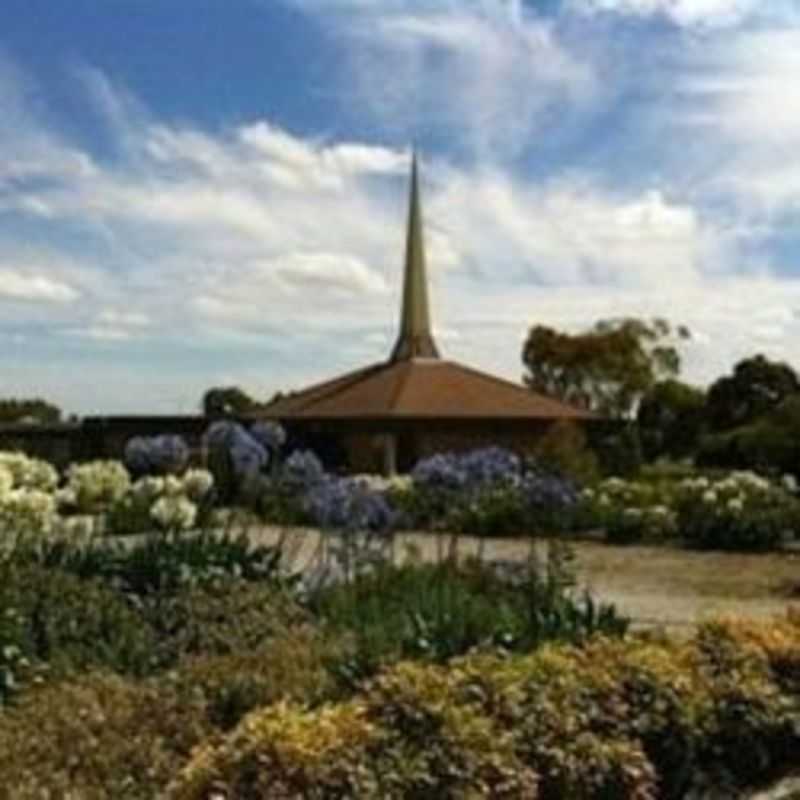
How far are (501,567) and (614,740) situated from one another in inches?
135

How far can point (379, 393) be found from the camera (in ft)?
151

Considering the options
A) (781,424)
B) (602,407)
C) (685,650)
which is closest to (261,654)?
(685,650)

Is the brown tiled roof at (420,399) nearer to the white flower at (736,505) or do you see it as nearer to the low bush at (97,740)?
the white flower at (736,505)

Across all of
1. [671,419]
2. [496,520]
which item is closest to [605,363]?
[671,419]

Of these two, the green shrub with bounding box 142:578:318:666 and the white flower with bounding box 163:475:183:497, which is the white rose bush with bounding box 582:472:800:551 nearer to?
the white flower with bounding box 163:475:183:497

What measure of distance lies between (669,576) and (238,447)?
7.48 m

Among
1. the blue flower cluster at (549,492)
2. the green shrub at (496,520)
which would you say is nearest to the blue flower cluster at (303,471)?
the blue flower cluster at (549,492)

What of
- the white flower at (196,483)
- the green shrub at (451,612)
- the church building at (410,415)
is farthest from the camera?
the church building at (410,415)

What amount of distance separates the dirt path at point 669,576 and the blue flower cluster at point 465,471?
144cm

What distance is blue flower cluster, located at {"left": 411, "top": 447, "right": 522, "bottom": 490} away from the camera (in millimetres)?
9664

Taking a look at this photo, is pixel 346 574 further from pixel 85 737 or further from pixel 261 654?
pixel 85 737

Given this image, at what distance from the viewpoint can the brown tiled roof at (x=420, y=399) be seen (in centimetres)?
4406

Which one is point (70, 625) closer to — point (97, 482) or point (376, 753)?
point (97, 482)

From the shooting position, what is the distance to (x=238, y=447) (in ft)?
32.7
